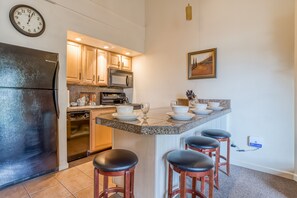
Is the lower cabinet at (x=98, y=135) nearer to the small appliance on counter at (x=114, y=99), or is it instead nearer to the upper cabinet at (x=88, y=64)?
the small appliance on counter at (x=114, y=99)

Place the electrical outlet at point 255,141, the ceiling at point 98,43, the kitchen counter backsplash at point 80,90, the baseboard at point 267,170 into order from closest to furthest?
the baseboard at point 267,170, the electrical outlet at point 255,141, the ceiling at point 98,43, the kitchen counter backsplash at point 80,90

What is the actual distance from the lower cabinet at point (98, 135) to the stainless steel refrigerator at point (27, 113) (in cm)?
73

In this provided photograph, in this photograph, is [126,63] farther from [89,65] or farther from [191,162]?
[191,162]

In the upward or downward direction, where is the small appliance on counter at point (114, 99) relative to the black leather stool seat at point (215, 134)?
upward

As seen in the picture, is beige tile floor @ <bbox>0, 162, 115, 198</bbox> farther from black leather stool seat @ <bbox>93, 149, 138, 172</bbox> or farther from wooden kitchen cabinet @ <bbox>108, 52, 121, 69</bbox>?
wooden kitchen cabinet @ <bbox>108, 52, 121, 69</bbox>

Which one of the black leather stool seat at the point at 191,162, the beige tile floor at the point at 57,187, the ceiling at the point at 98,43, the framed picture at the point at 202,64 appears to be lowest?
the beige tile floor at the point at 57,187

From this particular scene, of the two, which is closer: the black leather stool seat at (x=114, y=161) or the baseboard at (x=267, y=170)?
the black leather stool seat at (x=114, y=161)

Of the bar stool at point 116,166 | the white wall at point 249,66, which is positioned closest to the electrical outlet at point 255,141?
the white wall at point 249,66

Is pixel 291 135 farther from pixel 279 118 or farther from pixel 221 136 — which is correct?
pixel 221 136

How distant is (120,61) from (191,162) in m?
3.22

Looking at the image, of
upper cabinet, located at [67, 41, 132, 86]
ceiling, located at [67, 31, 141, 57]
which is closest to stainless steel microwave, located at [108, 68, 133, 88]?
upper cabinet, located at [67, 41, 132, 86]

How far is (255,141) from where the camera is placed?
8.00 feet

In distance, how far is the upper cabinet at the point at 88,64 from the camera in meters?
2.99

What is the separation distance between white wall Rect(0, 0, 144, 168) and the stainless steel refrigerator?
6.5 inches
